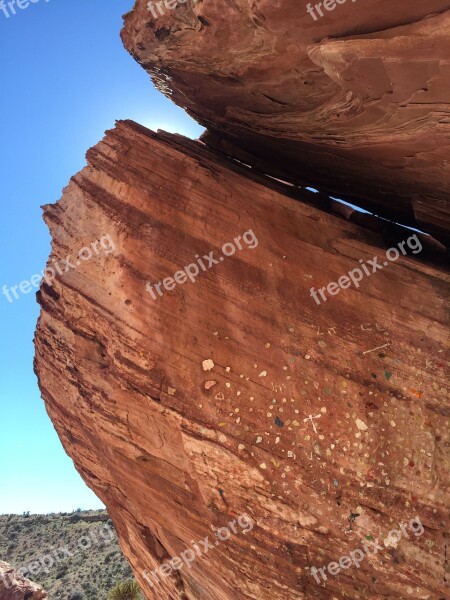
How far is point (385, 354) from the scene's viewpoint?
26.1ft

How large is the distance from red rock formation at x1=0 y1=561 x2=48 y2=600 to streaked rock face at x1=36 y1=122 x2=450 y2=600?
1562 centimetres

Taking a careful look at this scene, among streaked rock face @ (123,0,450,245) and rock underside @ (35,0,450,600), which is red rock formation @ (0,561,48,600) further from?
streaked rock face @ (123,0,450,245)

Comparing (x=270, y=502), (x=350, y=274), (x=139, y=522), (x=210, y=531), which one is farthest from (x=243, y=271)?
(x=139, y=522)

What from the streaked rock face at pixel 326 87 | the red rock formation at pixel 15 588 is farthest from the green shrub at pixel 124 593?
the streaked rock face at pixel 326 87

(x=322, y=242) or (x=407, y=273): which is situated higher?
(x=322, y=242)

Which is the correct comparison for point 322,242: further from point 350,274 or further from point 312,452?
point 312,452

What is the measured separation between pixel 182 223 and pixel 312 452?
4.45m

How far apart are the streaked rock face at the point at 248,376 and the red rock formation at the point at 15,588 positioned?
15622mm

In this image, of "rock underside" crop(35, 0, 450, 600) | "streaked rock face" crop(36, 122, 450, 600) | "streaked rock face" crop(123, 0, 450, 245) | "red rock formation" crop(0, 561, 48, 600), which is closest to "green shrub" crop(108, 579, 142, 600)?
"red rock formation" crop(0, 561, 48, 600)

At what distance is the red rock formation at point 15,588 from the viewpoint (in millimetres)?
20750

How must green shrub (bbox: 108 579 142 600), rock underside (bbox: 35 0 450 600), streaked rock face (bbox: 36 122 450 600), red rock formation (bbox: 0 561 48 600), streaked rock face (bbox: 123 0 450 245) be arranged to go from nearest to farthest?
streaked rock face (bbox: 123 0 450 245) → rock underside (bbox: 35 0 450 600) → streaked rock face (bbox: 36 122 450 600) → green shrub (bbox: 108 579 142 600) → red rock formation (bbox: 0 561 48 600)

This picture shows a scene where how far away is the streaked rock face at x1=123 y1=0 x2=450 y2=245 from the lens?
5891mm

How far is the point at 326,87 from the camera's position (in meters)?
7.52

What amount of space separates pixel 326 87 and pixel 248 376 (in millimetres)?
4739
